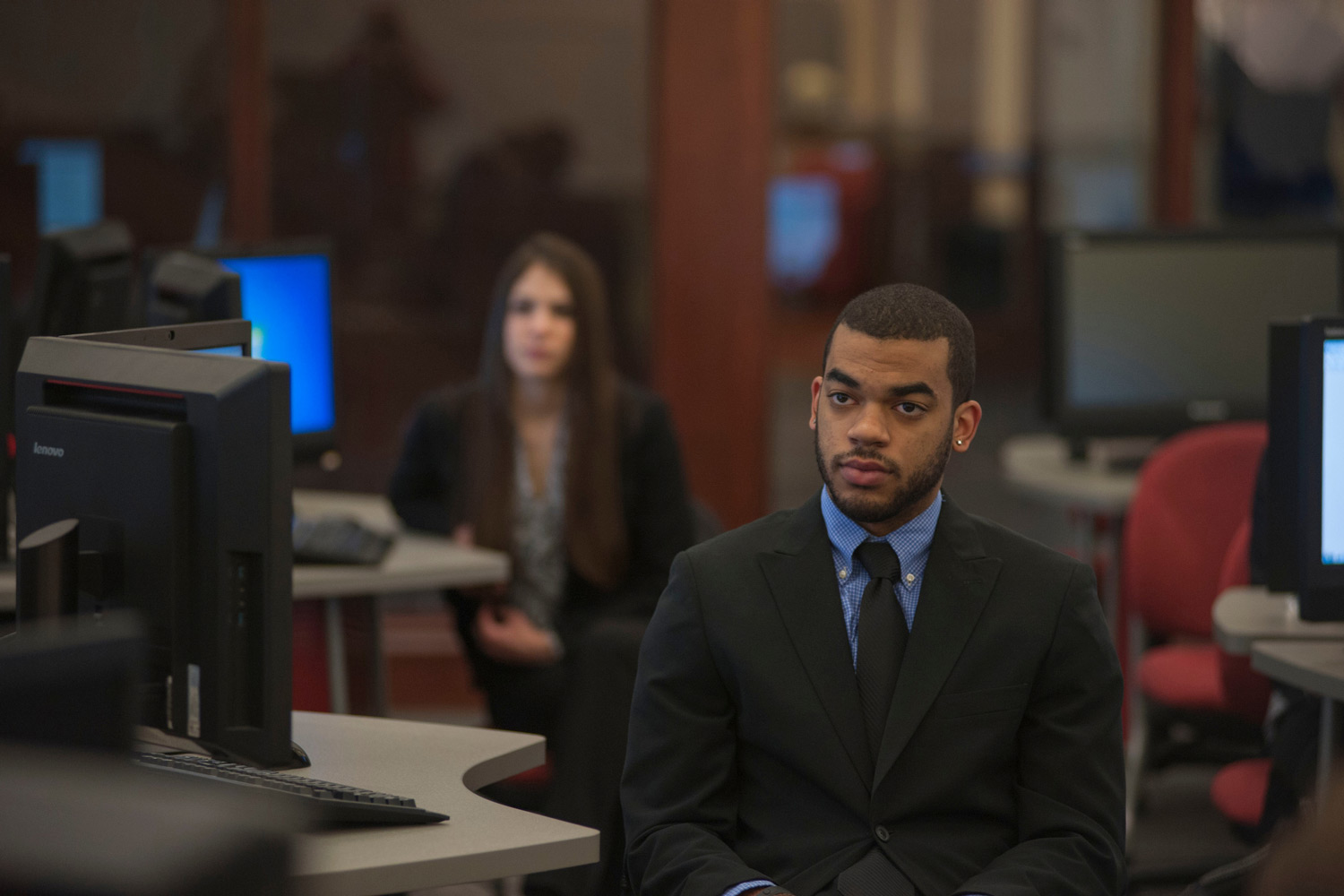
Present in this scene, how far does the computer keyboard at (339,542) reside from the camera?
3.00 meters

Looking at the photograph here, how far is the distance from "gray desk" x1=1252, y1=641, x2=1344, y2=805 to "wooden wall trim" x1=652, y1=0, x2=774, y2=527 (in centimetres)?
240

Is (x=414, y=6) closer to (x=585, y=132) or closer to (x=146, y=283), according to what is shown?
(x=585, y=132)

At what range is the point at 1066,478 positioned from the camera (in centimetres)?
392

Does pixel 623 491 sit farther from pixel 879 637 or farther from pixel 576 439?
pixel 879 637

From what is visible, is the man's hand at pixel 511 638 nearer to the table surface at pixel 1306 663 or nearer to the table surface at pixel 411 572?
the table surface at pixel 411 572

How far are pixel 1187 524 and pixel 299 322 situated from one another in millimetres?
1982

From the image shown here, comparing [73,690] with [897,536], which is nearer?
[73,690]

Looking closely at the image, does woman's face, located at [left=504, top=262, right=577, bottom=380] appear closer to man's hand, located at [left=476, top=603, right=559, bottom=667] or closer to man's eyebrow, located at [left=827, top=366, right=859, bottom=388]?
Answer: man's hand, located at [left=476, top=603, right=559, bottom=667]

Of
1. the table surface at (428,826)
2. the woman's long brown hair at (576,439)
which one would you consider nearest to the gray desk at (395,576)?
the woman's long brown hair at (576,439)

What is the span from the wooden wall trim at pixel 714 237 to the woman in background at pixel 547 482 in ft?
4.07

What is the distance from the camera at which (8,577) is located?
268 centimetres

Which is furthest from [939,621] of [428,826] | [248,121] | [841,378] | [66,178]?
[66,178]

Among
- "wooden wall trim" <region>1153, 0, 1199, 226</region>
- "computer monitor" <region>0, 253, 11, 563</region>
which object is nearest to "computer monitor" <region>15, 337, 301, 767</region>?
"computer monitor" <region>0, 253, 11, 563</region>

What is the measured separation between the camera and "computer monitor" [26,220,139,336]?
8.89 ft
